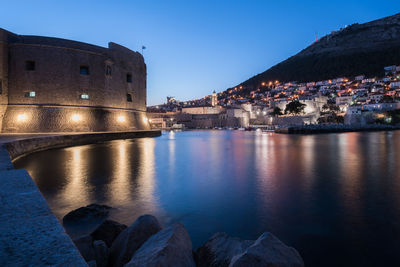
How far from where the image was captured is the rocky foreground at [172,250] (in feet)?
5.53

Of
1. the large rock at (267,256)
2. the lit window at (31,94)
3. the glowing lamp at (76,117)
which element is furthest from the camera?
the glowing lamp at (76,117)

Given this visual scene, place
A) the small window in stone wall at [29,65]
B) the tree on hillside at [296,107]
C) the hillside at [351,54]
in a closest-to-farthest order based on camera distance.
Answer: the small window in stone wall at [29,65], the tree on hillside at [296,107], the hillside at [351,54]

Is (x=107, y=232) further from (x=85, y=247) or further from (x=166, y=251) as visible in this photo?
(x=166, y=251)

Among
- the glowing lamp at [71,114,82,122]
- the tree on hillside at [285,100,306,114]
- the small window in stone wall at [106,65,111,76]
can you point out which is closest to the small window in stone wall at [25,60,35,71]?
the glowing lamp at [71,114,82,122]

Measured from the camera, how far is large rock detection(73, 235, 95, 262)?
7.30 feet

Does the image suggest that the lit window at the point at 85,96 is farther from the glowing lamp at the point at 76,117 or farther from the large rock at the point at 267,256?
the large rock at the point at 267,256

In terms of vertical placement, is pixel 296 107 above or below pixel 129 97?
above

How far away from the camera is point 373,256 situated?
2.56m

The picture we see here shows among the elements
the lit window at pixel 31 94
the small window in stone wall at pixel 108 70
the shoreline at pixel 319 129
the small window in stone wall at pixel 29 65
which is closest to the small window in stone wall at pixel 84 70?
the small window in stone wall at pixel 108 70

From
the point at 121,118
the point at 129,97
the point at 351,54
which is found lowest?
the point at 121,118

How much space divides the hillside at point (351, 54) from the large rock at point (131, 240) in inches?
5124

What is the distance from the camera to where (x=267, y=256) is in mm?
1652

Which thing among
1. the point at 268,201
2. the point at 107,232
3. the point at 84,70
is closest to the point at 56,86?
the point at 84,70

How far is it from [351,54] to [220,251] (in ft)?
475
